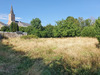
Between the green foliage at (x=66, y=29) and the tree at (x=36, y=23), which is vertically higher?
the tree at (x=36, y=23)

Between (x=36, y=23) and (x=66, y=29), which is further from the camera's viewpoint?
(x=36, y=23)

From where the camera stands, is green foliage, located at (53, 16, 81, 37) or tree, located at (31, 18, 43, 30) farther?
tree, located at (31, 18, 43, 30)

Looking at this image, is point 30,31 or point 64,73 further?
point 30,31

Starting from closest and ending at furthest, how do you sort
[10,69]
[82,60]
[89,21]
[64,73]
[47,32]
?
[64,73] → [10,69] → [82,60] → [47,32] → [89,21]

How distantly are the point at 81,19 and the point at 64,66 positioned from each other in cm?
2522

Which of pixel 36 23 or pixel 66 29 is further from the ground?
pixel 36 23

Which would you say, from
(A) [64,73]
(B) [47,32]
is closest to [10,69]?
(A) [64,73]

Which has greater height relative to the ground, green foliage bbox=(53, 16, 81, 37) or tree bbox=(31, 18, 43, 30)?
tree bbox=(31, 18, 43, 30)

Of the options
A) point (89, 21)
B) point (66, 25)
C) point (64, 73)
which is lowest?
point (64, 73)

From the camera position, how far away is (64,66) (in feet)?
11.2

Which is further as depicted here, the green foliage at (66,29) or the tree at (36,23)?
the tree at (36,23)

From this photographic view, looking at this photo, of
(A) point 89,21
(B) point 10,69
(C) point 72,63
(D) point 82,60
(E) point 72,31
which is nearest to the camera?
(B) point 10,69

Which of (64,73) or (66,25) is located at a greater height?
(66,25)

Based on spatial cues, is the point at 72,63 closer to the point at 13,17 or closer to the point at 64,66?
the point at 64,66
